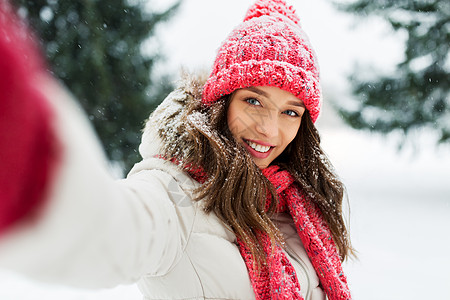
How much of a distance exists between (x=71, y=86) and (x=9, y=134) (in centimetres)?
501

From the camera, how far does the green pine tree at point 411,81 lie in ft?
19.7

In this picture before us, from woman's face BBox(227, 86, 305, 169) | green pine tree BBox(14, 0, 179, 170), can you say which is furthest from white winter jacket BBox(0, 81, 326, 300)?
green pine tree BBox(14, 0, 179, 170)

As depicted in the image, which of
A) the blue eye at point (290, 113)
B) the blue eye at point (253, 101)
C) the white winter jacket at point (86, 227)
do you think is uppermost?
the blue eye at point (290, 113)

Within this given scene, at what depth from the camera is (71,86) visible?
4.88 meters

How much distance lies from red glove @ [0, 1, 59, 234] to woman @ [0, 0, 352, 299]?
0.06m

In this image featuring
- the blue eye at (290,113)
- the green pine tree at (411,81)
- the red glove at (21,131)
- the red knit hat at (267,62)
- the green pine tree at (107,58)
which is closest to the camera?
the red glove at (21,131)

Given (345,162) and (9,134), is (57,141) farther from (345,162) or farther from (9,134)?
(345,162)

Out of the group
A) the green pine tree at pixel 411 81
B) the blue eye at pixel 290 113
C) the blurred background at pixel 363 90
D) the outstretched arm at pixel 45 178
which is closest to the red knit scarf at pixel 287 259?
the blue eye at pixel 290 113

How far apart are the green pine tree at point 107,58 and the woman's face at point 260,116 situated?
368cm

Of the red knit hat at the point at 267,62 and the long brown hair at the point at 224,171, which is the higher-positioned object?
the red knit hat at the point at 267,62

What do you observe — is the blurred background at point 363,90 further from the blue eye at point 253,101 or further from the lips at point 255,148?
the blue eye at point 253,101

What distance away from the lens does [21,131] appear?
30 cm

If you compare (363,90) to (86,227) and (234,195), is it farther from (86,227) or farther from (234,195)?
(86,227)

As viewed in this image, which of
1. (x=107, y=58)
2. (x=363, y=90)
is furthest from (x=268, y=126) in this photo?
(x=363, y=90)
